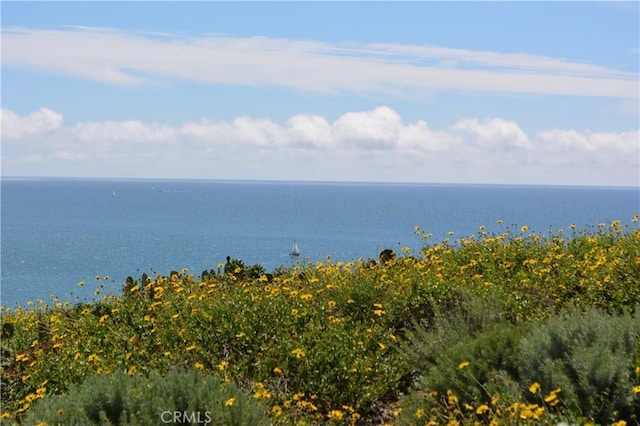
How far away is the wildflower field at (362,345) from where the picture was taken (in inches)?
208

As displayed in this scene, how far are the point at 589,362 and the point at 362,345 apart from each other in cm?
255

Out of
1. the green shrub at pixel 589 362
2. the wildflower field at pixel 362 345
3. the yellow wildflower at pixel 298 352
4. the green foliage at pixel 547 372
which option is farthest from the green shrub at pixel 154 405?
the green shrub at pixel 589 362

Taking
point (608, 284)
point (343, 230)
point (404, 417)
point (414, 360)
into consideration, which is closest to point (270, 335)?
point (414, 360)

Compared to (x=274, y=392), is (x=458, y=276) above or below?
above

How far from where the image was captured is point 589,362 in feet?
17.3

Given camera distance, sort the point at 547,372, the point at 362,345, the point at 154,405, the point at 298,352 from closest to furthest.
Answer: the point at 154,405 < the point at 547,372 < the point at 298,352 < the point at 362,345

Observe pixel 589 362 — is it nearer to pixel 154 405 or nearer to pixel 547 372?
pixel 547 372

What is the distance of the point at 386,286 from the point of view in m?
8.79

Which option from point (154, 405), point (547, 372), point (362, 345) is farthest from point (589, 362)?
point (154, 405)

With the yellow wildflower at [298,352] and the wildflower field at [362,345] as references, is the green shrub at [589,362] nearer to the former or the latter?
the wildflower field at [362,345]

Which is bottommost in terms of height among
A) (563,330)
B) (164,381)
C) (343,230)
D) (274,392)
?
(343,230)

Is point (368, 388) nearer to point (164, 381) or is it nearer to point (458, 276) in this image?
point (164, 381)

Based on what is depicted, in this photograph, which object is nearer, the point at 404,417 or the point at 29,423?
the point at 29,423

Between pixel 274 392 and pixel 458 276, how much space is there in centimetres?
347
